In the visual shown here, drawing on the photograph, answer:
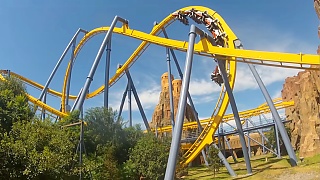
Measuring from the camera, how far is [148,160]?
22.4 m

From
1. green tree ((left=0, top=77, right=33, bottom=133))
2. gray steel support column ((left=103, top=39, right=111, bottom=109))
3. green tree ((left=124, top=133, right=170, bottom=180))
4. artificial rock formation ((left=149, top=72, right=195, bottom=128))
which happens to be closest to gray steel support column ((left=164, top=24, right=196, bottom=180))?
green tree ((left=0, top=77, right=33, bottom=133))

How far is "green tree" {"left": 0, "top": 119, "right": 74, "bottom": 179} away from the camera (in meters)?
10.1

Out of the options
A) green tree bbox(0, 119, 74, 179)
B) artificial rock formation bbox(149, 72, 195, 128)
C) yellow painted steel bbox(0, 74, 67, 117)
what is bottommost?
green tree bbox(0, 119, 74, 179)

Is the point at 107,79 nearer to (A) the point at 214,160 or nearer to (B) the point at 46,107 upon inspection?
(B) the point at 46,107

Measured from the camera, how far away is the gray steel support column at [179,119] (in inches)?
533

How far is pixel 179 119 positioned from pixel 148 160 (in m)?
8.71

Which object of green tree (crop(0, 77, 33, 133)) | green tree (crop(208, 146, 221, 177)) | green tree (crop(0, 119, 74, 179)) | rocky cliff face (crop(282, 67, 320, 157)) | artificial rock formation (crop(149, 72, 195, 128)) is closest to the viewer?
green tree (crop(0, 119, 74, 179))

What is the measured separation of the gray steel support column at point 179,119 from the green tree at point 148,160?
320 inches

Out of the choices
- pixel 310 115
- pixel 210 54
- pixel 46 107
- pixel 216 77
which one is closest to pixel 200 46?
pixel 210 54

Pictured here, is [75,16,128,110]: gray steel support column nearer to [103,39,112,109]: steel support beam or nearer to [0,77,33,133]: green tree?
[103,39,112,109]: steel support beam

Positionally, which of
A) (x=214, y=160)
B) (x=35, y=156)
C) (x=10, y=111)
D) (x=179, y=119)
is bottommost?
(x=214, y=160)

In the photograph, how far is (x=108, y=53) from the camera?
2823cm

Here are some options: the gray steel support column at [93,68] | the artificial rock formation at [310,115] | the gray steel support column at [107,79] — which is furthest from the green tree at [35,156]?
the artificial rock formation at [310,115]

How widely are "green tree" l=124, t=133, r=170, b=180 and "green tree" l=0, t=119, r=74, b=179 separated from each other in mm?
10705
